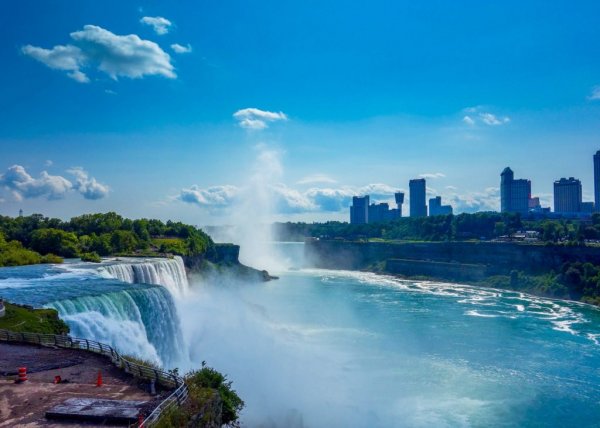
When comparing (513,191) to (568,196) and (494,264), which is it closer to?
(568,196)

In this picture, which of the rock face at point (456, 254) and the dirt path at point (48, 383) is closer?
the dirt path at point (48, 383)

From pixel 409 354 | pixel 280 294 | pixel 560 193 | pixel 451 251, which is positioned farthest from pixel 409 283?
pixel 560 193

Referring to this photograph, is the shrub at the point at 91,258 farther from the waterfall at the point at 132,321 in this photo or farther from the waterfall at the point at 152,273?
the waterfall at the point at 132,321

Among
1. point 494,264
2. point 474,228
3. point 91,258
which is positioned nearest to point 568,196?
point 474,228

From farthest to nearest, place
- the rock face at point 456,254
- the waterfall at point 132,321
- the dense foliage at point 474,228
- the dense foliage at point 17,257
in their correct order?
1. the dense foliage at point 474,228
2. the rock face at point 456,254
3. the dense foliage at point 17,257
4. the waterfall at point 132,321

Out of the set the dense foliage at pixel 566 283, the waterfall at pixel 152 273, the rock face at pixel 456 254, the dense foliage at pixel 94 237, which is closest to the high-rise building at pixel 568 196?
the rock face at pixel 456 254

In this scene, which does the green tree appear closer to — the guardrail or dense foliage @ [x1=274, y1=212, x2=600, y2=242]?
the guardrail

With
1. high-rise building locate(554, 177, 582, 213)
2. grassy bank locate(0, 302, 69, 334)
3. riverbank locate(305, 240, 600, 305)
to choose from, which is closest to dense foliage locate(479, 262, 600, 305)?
riverbank locate(305, 240, 600, 305)
